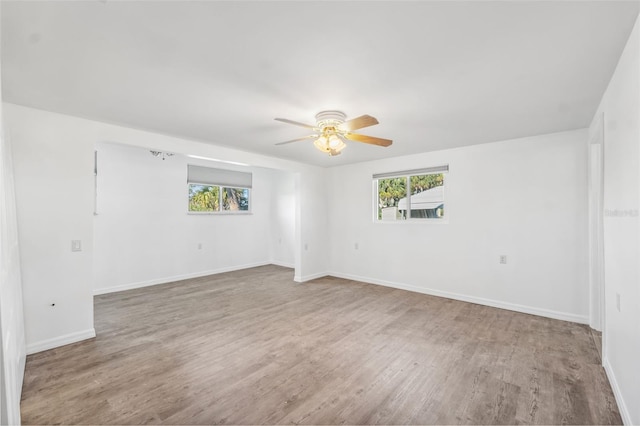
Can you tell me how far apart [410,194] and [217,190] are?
412 centimetres

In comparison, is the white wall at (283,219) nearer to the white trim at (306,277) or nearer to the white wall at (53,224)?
the white trim at (306,277)

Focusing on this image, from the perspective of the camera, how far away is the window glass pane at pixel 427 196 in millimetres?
4688

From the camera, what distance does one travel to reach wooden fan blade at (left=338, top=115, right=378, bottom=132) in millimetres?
2334

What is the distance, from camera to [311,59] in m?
1.88

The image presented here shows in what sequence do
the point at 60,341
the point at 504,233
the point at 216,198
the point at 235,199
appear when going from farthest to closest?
the point at 235,199 < the point at 216,198 < the point at 504,233 < the point at 60,341

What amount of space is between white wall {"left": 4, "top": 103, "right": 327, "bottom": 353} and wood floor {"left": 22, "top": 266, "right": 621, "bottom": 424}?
29cm

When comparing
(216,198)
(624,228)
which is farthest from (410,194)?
(216,198)

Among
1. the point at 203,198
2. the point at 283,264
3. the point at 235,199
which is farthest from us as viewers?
the point at 283,264

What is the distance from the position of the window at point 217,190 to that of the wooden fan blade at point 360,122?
4361 mm

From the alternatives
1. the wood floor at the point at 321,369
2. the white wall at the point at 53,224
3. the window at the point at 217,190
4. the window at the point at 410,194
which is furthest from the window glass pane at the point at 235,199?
the white wall at the point at 53,224

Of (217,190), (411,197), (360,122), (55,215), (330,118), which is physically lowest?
(55,215)

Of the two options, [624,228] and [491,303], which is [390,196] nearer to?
[491,303]

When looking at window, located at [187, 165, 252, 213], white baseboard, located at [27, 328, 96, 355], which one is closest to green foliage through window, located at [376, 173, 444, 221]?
window, located at [187, 165, 252, 213]

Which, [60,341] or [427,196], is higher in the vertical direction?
[427,196]
